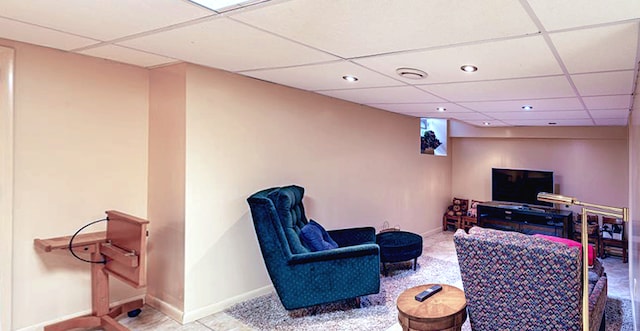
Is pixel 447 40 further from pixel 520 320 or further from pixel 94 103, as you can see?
pixel 94 103

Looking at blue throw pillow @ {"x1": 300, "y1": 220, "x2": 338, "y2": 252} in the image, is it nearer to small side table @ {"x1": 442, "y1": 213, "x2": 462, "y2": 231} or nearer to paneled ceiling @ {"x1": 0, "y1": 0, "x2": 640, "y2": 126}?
paneled ceiling @ {"x1": 0, "y1": 0, "x2": 640, "y2": 126}

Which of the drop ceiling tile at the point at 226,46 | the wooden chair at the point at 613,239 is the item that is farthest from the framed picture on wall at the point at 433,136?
the drop ceiling tile at the point at 226,46

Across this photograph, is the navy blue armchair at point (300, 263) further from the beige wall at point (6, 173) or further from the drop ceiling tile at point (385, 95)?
the beige wall at point (6, 173)

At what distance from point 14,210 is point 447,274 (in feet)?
13.8

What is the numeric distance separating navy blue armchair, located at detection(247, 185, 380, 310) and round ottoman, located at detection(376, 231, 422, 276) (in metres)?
1.00

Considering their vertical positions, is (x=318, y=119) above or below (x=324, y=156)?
above

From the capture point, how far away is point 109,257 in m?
2.86

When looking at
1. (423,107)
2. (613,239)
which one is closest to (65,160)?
(423,107)

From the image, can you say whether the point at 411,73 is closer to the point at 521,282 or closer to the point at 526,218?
the point at 521,282

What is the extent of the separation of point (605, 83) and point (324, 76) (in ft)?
6.86

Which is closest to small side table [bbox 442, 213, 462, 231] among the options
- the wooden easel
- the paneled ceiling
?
the paneled ceiling

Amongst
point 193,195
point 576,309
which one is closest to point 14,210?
point 193,195

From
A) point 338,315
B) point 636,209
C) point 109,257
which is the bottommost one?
point 338,315

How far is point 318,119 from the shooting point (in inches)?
167
